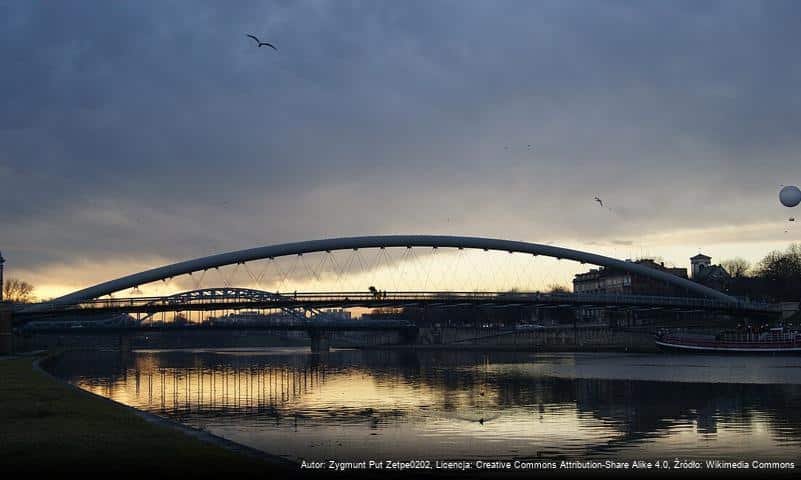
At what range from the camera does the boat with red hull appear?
88875 millimetres

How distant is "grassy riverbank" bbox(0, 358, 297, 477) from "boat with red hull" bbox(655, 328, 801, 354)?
74480 millimetres

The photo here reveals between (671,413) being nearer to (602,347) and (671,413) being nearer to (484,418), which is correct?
(484,418)

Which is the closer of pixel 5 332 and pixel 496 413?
pixel 496 413

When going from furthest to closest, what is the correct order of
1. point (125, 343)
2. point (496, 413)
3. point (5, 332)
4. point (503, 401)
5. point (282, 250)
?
point (125, 343) < point (282, 250) < point (5, 332) < point (503, 401) < point (496, 413)

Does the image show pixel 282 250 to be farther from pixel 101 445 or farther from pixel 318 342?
pixel 101 445

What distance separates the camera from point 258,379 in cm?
5931

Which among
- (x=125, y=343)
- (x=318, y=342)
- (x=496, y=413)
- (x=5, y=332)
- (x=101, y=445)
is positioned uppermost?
(x=5, y=332)

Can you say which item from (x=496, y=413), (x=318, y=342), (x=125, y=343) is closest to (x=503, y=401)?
(x=496, y=413)

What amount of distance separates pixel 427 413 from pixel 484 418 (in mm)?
3038

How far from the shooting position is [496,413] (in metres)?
32.8

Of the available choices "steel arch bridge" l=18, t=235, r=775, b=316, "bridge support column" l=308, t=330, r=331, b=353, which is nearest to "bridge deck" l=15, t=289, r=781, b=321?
"steel arch bridge" l=18, t=235, r=775, b=316

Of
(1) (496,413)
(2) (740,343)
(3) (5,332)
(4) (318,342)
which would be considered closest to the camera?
(1) (496,413)

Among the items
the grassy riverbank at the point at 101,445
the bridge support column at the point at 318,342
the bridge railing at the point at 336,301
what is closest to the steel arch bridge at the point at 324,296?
the bridge railing at the point at 336,301

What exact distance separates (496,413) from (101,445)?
53.0ft
